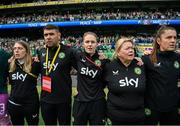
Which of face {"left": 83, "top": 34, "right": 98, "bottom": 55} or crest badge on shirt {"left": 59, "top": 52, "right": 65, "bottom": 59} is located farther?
crest badge on shirt {"left": 59, "top": 52, "right": 65, "bottom": 59}

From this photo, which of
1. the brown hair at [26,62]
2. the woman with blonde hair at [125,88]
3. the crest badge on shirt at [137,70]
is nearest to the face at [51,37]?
the brown hair at [26,62]

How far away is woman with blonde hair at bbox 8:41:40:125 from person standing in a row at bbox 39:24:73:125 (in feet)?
0.70

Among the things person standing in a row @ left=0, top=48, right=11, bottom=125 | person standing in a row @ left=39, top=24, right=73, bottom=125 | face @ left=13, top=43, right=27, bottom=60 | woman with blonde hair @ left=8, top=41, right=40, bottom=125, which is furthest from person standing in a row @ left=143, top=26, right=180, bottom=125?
person standing in a row @ left=0, top=48, right=11, bottom=125

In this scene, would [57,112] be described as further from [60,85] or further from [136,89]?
[136,89]

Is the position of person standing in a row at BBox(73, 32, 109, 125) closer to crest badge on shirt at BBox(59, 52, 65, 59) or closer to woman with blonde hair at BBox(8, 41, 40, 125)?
crest badge on shirt at BBox(59, 52, 65, 59)

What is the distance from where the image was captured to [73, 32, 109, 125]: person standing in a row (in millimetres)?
5984

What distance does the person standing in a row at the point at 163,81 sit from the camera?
18.5 ft

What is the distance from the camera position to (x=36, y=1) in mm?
42562

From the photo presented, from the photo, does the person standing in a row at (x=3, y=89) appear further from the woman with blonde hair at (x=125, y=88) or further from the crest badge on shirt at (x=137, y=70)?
the crest badge on shirt at (x=137, y=70)

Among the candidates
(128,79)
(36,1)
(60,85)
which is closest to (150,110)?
(128,79)

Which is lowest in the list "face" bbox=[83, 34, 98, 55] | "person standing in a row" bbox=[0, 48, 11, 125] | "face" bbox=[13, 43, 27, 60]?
"person standing in a row" bbox=[0, 48, 11, 125]

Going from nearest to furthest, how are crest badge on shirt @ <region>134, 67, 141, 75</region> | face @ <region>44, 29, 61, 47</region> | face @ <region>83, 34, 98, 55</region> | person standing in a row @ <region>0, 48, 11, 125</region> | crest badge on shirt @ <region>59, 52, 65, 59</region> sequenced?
1. crest badge on shirt @ <region>134, 67, 141, 75</region>
2. face @ <region>83, 34, 98, 55</region>
3. face @ <region>44, 29, 61, 47</region>
4. crest badge on shirt @ <region>59, 52, 65, 59</region>
5. person standing in a row @ <region>0, 48, 11, 125</region>

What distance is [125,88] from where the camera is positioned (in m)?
5.34

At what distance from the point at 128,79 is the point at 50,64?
1636mm
